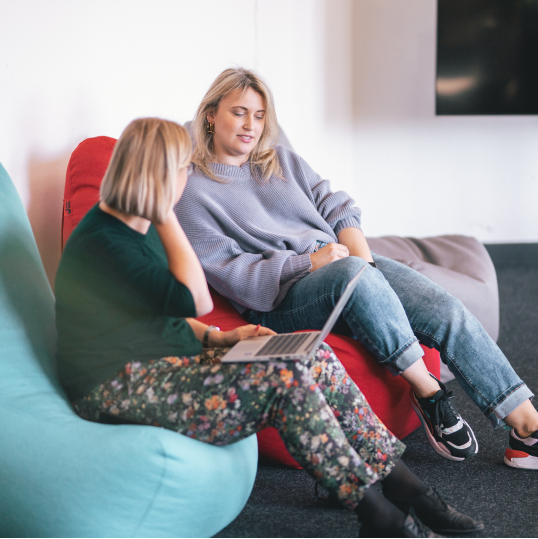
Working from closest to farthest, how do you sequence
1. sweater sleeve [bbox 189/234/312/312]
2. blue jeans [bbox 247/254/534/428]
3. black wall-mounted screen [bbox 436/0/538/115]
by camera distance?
blue jeans [bbox 247/254/534/428]
sweater sleeve [bbox 189/234/312/312]
black wall-mounted screen [bbox 436/0/538/115]

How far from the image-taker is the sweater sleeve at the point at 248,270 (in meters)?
1.57

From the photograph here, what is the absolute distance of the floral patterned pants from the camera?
104 centimetres

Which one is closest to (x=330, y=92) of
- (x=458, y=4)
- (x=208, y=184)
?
(x=458, y=4)

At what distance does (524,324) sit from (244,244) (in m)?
1.78

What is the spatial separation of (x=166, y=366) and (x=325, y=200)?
36.9 inches

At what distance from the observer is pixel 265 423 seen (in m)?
1.08

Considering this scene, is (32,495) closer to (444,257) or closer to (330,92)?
(444,257)

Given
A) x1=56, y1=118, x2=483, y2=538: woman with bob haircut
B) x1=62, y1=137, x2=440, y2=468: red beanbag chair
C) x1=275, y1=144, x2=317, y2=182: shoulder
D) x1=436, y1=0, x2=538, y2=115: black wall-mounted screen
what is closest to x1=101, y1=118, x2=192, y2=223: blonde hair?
x1=56, y1=118, x2=483, y2=538: woman with bob haircut

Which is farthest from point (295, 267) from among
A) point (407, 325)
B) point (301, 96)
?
point (301, 96)

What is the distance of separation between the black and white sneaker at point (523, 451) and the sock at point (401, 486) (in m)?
0.44

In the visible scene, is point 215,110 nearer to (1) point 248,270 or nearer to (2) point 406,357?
(1) point 248,270

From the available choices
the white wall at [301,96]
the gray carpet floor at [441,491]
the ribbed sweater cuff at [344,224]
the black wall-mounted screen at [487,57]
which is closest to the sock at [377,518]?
the gray carpet floor at [441,491]

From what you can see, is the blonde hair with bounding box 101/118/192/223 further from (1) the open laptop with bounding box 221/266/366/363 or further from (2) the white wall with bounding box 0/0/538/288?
(2) the white wall with bounding box 0/0/538/288

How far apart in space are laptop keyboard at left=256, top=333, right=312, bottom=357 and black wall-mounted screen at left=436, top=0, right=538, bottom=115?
2.84 metres
